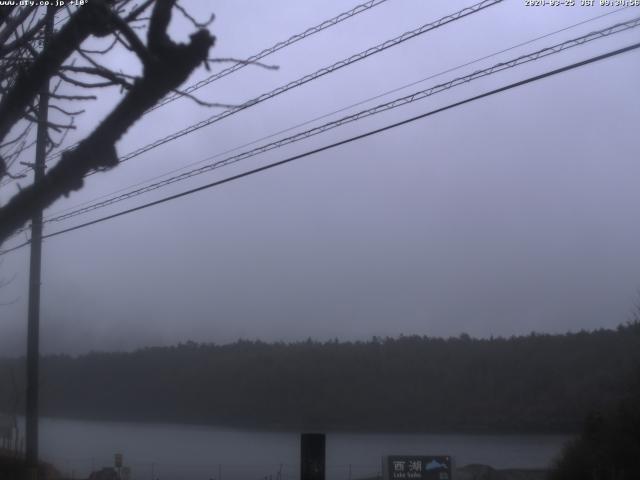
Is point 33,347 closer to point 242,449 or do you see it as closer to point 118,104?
point 118,104

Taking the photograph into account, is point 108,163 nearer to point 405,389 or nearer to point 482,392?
point 482,392

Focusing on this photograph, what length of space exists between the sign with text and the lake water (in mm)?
12467

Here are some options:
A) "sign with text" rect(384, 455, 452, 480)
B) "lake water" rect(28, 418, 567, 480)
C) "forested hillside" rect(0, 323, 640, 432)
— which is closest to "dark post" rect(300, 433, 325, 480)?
"sign with text" rect(384, 455, 452, 480)

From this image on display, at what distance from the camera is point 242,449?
4803 cm

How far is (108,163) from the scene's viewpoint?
3.92 meters

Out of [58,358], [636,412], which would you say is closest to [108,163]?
[636,412]

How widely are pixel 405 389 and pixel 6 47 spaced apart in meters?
54.6

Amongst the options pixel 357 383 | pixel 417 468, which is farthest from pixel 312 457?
pixel 357 383

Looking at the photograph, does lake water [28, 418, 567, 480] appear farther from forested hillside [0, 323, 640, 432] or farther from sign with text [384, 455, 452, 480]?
sign with text [384, 455, 452, 480]

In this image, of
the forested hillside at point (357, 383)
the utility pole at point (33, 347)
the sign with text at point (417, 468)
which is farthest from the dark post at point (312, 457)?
the forested hillside at point (357, 383)

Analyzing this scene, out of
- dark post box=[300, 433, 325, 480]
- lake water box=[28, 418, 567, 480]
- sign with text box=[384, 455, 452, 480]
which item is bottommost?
lake water box=[28, 418, 567, 480]

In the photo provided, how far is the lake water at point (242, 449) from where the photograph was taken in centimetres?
3581

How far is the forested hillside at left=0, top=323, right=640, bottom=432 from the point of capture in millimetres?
46688

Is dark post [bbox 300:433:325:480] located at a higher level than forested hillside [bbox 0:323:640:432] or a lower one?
higher
